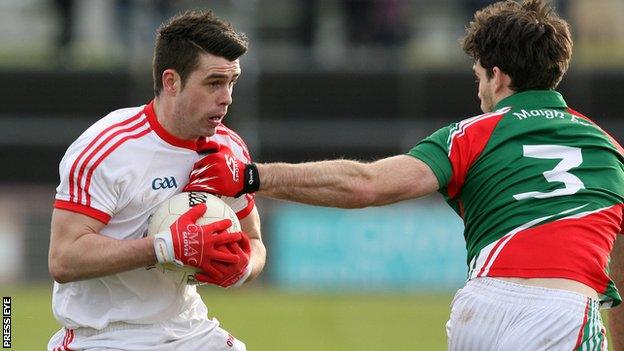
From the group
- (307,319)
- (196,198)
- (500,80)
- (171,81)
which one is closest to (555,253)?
(500,80)

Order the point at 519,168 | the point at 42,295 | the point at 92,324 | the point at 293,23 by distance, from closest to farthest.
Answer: the point at 519,168 < the point at 92,324 < the point at 42,295 < the point at 293,23

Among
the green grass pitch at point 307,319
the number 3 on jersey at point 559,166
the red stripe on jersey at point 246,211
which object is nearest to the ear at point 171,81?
the red stripe on jersey at point 246,211

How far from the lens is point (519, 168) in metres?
5.73

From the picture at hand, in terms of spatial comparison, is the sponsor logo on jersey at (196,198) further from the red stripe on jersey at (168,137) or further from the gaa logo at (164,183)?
the red stripe on jersey at (168,137)

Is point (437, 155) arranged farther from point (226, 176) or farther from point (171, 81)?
point (171, 81)

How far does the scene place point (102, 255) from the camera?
5.84 meters

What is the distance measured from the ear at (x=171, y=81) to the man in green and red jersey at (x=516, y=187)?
493mm

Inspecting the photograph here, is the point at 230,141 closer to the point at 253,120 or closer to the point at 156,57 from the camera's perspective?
the point at 156,57

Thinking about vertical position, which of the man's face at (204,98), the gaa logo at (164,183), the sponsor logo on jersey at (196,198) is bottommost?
the sponsor logo on jersey at (196,198)

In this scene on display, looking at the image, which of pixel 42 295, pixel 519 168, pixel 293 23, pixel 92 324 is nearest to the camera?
pixel 519 168

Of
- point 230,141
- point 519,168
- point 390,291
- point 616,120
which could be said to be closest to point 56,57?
point 390,291

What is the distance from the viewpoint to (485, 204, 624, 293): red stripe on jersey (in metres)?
5.65

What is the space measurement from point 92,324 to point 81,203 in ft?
2.12

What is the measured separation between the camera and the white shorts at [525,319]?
5551 millimetres
